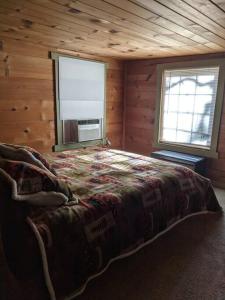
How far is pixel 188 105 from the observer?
398cm

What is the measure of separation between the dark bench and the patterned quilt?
2.91ft

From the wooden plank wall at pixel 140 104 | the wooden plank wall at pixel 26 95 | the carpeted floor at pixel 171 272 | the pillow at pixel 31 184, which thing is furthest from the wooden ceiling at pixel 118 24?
the carpeted floor at pixel 171 272

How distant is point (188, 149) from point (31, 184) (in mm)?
3049

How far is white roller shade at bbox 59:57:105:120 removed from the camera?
358 cm

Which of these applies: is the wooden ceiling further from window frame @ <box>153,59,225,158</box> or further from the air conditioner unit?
the air conditioner unit

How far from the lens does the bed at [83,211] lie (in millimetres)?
1388

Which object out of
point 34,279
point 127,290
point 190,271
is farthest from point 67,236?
point 190,271

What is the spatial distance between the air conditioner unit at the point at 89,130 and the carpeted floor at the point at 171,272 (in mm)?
2189

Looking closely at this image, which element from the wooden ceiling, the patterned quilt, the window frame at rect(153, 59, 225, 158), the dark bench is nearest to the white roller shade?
the wooden ceiling

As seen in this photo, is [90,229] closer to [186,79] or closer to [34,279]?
[34,279]

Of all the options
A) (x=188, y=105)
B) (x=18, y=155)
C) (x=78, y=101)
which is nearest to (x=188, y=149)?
(x=188, y=105)

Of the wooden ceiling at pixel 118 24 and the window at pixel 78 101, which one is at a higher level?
the wooden ceiling at pixel 118 24

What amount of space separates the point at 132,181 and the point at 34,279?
1089 mm

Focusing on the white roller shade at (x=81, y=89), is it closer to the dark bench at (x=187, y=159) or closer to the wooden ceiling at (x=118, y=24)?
the wooden ceiling at (x=118, y=24)
